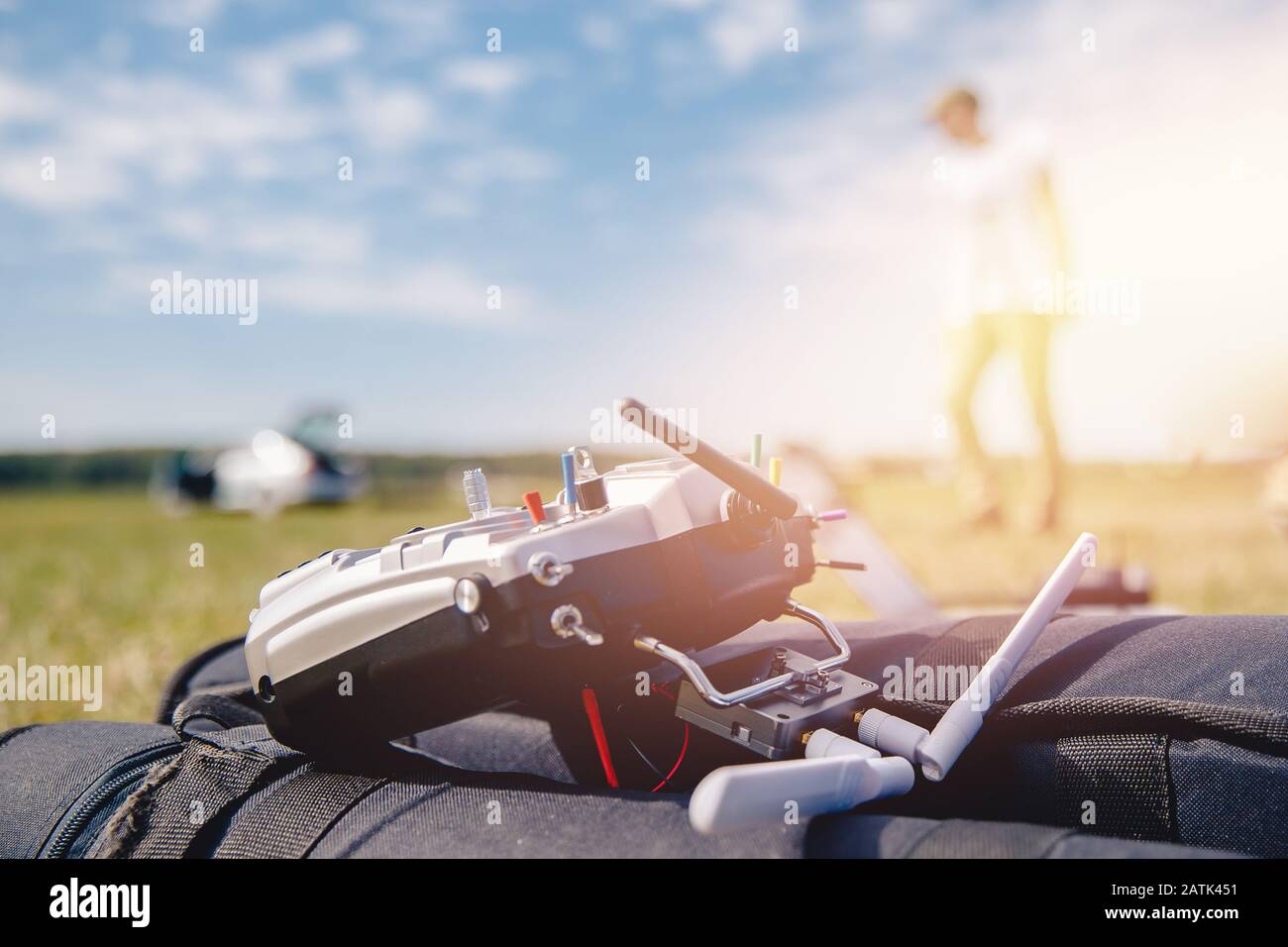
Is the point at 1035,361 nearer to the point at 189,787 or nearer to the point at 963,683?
the point at 963,683

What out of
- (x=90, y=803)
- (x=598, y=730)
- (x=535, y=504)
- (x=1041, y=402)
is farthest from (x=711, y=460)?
(x=1041, y=402)

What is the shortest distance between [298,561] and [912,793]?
681 centimetres

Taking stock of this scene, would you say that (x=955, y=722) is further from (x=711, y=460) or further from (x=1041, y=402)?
(x=1041, y=402)

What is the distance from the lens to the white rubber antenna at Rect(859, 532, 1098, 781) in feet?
4.03

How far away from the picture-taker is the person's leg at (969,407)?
6.47 metres

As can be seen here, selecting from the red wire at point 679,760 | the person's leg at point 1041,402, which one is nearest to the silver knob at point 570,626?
the red wire at point 679,760

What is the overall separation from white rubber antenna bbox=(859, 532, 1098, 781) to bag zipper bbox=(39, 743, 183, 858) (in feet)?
3.77

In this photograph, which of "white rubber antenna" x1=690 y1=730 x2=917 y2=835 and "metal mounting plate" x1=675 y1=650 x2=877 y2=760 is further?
"metal mounting plate" x1=675 y1=650 x2=877 y2=760

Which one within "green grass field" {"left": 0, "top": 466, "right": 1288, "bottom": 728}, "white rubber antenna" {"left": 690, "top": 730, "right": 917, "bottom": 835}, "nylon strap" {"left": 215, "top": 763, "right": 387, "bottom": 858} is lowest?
"green grass field" {"left": 0, "top": 466, "right": 1288, "bottom": 728}

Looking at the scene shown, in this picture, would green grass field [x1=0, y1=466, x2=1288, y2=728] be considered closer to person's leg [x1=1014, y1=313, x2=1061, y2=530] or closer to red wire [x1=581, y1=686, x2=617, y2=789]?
person's leg [x1=1014, y1=313, x2=1061, y2=530]

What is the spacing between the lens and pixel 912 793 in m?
1.31

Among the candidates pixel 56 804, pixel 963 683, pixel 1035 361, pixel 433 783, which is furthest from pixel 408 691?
pixel 1035 361

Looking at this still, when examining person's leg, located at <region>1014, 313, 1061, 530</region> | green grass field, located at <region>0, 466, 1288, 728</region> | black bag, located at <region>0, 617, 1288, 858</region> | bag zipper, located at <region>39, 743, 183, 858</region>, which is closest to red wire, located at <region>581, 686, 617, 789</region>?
black bag, located at <region>0, 617, 1288, 858</region>

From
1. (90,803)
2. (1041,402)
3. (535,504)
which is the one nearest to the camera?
(535,504)
